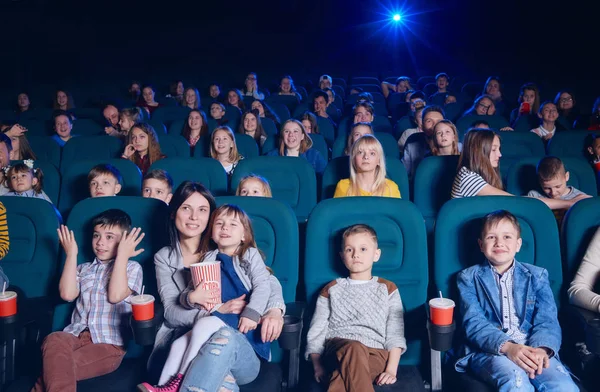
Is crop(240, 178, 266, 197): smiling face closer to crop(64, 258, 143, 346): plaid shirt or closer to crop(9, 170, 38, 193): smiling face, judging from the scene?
crop(64, 258, 143, 346): plaid shirt

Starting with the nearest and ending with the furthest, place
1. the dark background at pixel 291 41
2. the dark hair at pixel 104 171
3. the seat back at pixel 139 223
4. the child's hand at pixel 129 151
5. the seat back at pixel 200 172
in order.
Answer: the seat back at pixel 139 223, the dark hair at pixel 104 171, the seat back at pixel 200 172, the child's hand at pixel 129 151, the dark background at pixel 291 41

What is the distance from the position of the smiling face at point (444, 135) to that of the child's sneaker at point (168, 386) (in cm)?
208

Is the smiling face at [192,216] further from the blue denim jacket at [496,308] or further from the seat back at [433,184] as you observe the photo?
the seat back at [433,184]

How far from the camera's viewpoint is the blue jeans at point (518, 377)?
1420 mm

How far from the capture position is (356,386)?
56.8 inches

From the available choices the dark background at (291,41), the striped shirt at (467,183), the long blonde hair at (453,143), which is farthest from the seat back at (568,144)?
the dark background at (291,41)

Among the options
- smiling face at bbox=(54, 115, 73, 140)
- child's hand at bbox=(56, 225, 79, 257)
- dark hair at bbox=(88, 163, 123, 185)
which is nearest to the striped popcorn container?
child's hand at bbox=(56, 225, 79, 257)

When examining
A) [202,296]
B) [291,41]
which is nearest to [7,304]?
[202,296]

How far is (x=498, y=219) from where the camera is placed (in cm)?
167

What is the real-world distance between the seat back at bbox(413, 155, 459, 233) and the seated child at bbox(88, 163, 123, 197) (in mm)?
1403

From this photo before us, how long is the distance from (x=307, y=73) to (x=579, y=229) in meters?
8.06

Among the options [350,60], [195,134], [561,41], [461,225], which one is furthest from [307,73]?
→ [461,225]

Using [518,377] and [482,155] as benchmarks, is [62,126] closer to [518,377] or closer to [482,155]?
[482,155]

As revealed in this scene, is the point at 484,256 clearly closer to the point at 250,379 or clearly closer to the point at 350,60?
the point at 250,379
